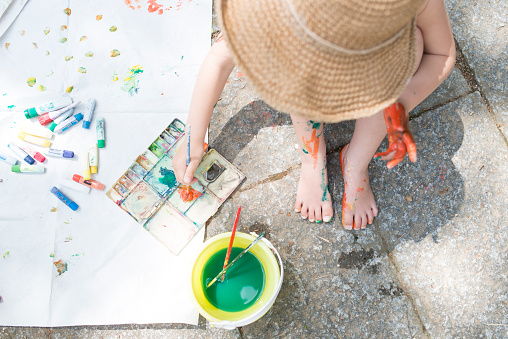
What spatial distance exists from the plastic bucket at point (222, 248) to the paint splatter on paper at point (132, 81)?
0.61m

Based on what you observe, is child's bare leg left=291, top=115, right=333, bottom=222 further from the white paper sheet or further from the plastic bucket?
the white paper sheet

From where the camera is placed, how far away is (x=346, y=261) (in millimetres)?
1240

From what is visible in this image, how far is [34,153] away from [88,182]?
231 millimetres

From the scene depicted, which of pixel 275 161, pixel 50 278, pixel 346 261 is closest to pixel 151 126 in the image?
pixel 275 161

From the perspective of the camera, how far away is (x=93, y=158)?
4.26ft

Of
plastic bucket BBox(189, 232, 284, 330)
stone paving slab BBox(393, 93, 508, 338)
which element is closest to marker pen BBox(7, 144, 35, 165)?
plastic bucket BBox(189, 232, 284, 330)

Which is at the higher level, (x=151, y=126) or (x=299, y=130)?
(x=151, y=126)

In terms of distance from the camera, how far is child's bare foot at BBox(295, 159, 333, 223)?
1238 millimetres

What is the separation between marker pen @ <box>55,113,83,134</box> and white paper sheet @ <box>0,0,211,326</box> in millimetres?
19

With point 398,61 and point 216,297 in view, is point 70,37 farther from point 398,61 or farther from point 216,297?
point 398,61

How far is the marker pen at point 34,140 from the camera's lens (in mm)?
1317

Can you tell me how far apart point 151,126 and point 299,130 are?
516 millimetres

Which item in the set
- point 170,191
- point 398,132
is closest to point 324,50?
point 398,132

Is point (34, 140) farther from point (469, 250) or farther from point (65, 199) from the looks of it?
point (469, 250)
